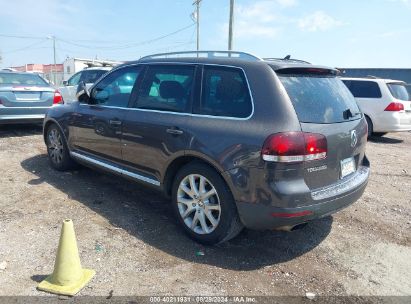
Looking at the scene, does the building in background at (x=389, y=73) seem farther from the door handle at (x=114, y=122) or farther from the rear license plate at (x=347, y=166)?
the door handle at (x=114, y=122)

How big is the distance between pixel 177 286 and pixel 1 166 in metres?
4.51

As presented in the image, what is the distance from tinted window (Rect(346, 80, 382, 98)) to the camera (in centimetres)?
1001

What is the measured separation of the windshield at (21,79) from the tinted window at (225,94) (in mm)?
6594

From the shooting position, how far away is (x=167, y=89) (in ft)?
12.9

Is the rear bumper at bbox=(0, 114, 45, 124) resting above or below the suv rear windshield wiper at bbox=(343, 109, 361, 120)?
below

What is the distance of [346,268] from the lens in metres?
3.32

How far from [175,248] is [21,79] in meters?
7.18

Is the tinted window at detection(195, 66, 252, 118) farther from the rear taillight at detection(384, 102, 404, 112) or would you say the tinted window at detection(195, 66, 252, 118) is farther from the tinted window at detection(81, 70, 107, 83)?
the tinted window at detection(81, 70, 107, 83)

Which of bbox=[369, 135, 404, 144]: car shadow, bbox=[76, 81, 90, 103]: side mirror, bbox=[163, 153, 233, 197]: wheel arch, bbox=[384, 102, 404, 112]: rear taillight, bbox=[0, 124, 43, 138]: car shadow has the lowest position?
bbox=[369, 135, 404, 144]: car shadow

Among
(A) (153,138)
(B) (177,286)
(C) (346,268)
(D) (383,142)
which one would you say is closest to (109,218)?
(A) (153,138)

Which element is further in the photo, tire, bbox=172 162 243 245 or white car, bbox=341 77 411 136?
white car, bbox=341 77 411 136

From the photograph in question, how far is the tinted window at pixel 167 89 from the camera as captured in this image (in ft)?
12.2

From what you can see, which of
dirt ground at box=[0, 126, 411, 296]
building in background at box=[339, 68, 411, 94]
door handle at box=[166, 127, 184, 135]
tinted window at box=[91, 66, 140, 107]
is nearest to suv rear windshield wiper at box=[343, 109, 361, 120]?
dirt ground at box=[0, 126, 411, 296]

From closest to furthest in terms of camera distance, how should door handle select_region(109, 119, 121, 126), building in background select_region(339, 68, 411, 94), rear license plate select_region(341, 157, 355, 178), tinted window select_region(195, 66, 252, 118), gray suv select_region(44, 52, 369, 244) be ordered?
gray suv select_region(44, 52, 369, 244), tinted window select_region(195, 66, 252, 118), rear license plate select_region(341, 157, 355, 178), door handle select_region(109, 119, 121, 126), building in background select_region(339, 68, 411, 94)
